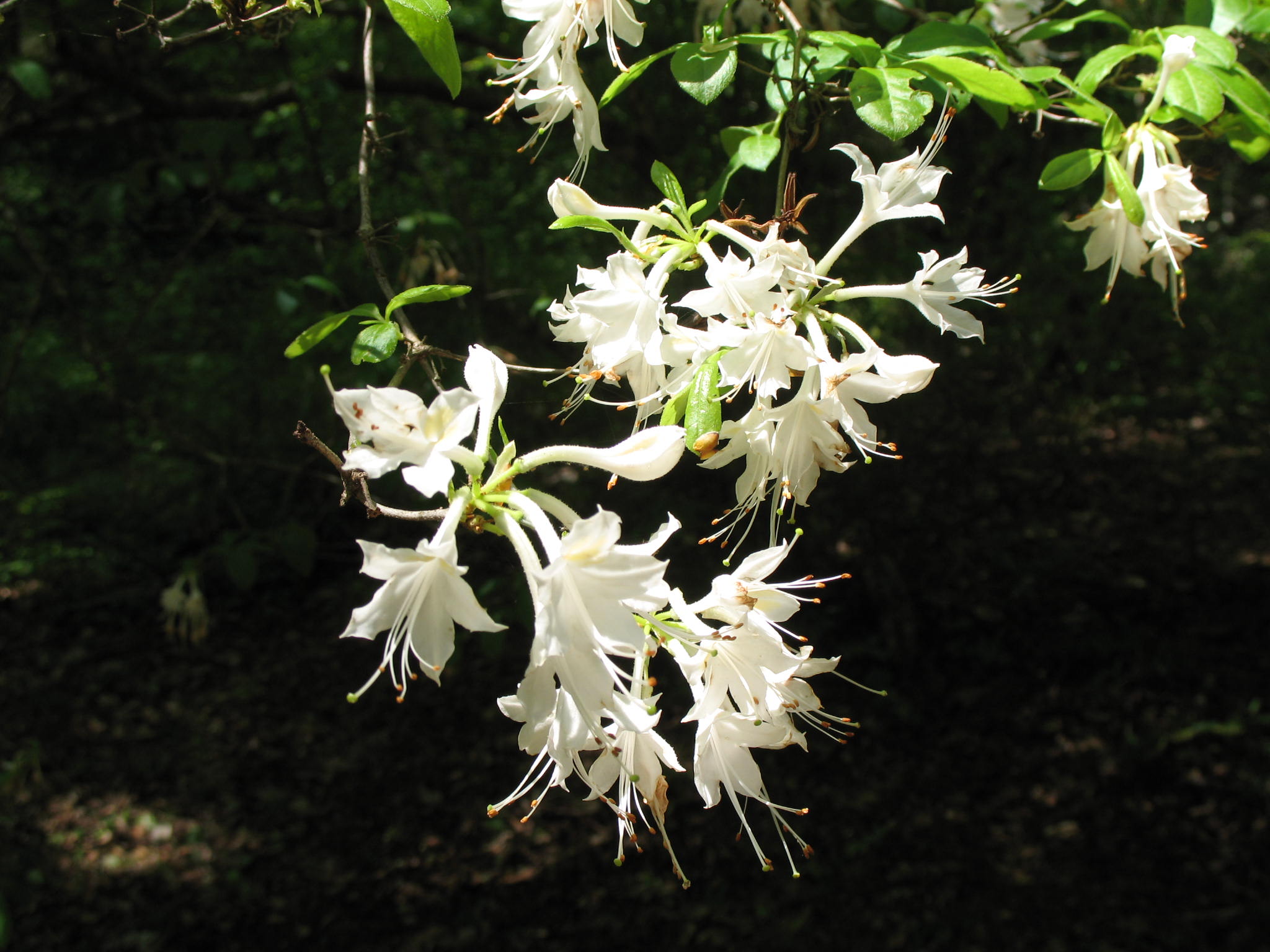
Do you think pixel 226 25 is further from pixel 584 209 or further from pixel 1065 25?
pixel 1065 25

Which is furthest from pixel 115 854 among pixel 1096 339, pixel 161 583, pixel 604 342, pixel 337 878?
pixel 1096 339

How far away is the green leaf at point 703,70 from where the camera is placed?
1.28 metres

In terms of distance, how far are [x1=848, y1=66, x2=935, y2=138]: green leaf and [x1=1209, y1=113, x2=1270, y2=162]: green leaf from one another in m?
0.63

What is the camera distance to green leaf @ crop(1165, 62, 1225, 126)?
135 centimetres

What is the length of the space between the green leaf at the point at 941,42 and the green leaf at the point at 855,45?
4 cm

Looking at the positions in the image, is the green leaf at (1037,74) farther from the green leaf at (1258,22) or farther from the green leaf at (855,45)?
the green leaf at (1258,22)

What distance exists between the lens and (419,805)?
412 centimetres

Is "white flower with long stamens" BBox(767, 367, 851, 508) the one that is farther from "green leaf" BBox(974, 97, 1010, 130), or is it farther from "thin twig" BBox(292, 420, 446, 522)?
"green leaf" BBox(974, 97, 1010, 130)

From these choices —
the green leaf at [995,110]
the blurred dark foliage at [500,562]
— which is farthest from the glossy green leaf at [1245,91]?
the blurred dark foliage at [500,562]

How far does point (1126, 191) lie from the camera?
1354 millimetres

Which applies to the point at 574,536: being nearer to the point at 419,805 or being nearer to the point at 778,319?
the point at 778,319

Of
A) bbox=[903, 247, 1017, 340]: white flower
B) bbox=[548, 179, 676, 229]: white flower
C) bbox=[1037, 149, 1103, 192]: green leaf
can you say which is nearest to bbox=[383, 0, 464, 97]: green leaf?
bbox=[548, 179, 676, 229]: white flower

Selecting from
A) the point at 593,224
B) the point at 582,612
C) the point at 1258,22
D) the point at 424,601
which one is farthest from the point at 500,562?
the point at 1258,22

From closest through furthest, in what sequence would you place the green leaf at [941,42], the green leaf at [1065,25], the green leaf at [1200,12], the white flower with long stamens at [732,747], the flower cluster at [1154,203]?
the white flower with long stamens at [732,747] → the green leaf at [941,42] → the flower cluster at [1154,203] → the green leaf at [1065,25] → the green leaf at [1200,12]
